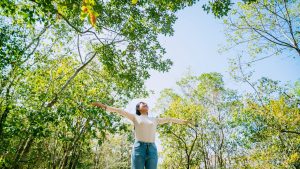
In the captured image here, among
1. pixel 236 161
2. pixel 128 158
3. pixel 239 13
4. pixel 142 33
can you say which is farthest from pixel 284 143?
pixel 128 158

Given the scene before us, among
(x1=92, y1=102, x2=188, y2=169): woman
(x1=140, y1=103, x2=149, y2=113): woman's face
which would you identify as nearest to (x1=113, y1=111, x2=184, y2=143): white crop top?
(x1=92, y1=102, x2=188, y2=169): woman

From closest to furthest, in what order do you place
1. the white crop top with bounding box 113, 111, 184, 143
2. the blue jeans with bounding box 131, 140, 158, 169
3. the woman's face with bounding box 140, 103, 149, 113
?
the blue jeans with bounding box 131, 140, 158, 169
the white crop top with bounding box 113, 111, 184, 143
the woman's face with bounding box 140, 103, 149, 113

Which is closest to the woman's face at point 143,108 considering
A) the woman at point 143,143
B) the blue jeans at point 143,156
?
the woman at point 143,143

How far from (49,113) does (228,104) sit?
2716 cm

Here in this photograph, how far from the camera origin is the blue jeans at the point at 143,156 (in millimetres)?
4223

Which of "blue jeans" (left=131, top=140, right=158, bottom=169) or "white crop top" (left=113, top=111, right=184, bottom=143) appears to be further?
"white crop top" (left=113, top=111, right=184, bottom=143)

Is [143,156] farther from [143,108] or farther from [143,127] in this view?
[143,108]

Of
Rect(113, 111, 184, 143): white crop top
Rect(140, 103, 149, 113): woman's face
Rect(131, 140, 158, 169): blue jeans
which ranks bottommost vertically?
Rect(131, 140, 158, 169): blue jeans

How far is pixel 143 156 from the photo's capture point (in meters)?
4.27

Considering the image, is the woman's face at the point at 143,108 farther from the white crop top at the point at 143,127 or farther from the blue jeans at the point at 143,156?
the blue jeans at the point at 143,156

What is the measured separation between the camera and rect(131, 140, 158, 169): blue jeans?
13.9 ft

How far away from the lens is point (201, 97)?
32.6 metres

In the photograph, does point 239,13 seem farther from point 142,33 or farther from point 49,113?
point 49,113

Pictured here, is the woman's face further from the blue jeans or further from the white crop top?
the blue jeans
